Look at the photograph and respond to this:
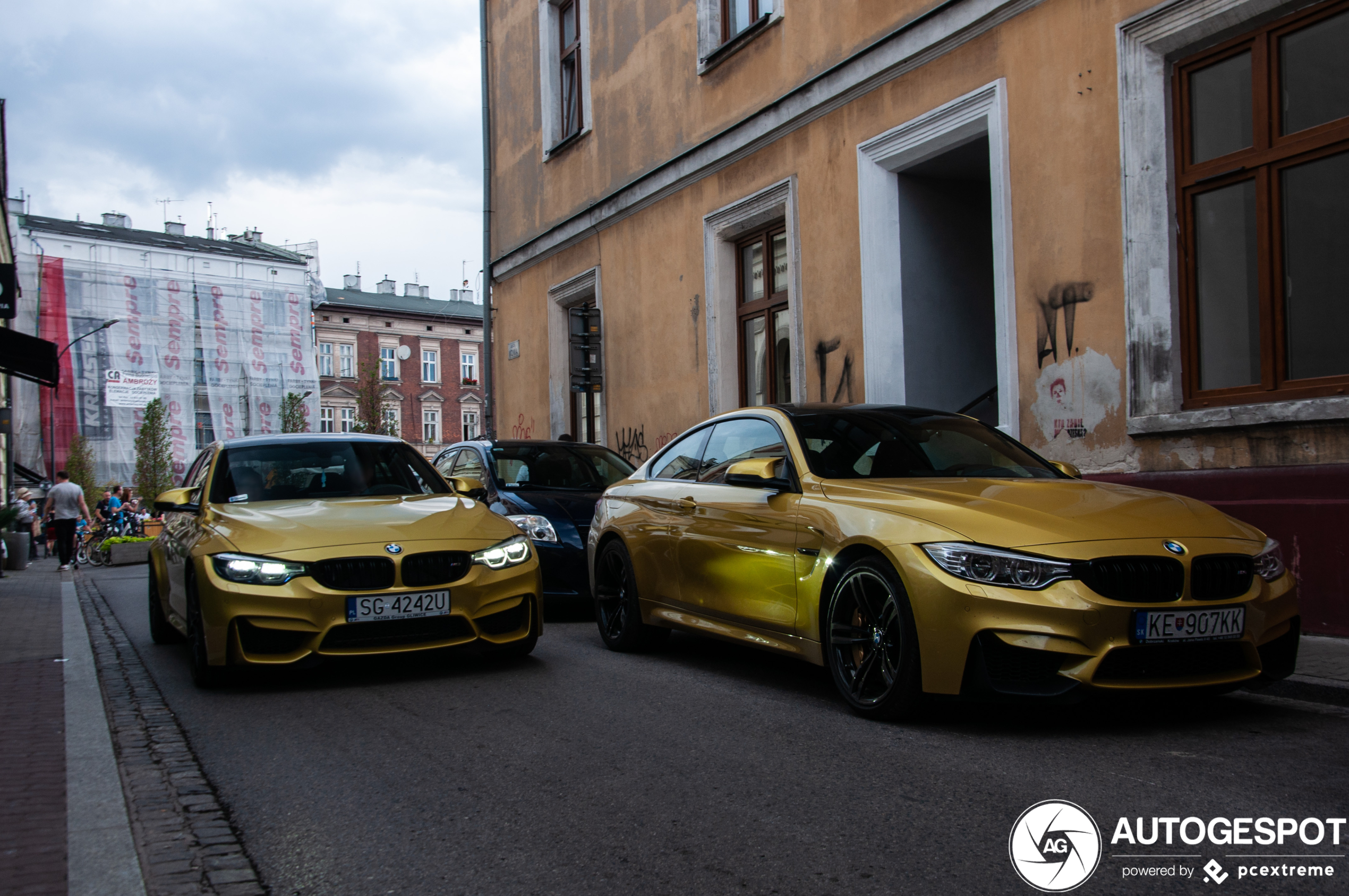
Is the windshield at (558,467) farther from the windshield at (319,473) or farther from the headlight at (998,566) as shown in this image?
the headlight at (998,566)

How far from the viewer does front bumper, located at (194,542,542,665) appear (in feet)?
19.4

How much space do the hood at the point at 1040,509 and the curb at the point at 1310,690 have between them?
0.93m

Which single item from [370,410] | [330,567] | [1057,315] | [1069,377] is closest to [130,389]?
[370,410]

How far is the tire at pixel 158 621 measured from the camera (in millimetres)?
8258

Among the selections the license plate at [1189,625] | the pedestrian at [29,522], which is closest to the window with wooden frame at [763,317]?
the license plate at [1189,625]

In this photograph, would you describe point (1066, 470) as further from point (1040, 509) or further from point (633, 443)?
point (633, 443)

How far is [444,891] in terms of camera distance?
3105mm

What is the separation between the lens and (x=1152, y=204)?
27.5 ft

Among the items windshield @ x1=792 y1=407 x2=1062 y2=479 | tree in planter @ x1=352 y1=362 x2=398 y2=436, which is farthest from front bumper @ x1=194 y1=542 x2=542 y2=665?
tree in planter @ x1=352 y1=362 x2=398 y2=436

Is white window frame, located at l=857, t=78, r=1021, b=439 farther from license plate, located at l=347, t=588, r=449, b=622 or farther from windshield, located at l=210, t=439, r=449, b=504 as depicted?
license plate, located at l=347, t=588, r=449, b=622

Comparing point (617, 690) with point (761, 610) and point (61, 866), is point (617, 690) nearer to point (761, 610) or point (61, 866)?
point (761, 610)

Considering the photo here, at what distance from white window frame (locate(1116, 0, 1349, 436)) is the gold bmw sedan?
466cm

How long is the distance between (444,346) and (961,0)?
64.7 m

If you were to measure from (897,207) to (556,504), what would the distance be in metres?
4.74
